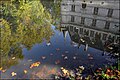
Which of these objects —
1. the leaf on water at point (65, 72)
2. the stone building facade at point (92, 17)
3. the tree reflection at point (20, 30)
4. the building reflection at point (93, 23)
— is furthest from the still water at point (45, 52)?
the stone building facade at point (92, 17)

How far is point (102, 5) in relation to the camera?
74.9ft

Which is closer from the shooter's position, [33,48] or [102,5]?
[33,48]

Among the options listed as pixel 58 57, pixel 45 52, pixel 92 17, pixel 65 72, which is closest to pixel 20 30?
pixel 45 52

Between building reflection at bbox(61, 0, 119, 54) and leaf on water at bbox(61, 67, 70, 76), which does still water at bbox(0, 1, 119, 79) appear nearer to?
building reflection at bbox(61, 0, 119, 54)

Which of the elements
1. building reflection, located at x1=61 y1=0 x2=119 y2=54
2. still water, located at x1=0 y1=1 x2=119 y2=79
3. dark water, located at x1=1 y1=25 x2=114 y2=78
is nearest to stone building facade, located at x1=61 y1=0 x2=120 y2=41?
building reflection, located at x1=61 y1=0 x2=119 y2=54

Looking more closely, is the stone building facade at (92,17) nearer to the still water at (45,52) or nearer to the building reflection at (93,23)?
the building reflection at (93,23)

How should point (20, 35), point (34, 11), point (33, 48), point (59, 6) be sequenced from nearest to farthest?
point (33, 48) < point (20, 35) < point (34, 11) < point (59, 6)

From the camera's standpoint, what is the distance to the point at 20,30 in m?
14.5

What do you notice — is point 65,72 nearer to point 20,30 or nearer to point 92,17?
point 20,30

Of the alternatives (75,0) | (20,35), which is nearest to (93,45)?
(20,35)

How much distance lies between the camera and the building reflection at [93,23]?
12547 millimetres

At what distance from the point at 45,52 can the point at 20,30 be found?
425 centimetres

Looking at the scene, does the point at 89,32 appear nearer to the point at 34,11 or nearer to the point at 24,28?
the point at 24,28

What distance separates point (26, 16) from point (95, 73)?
11.2 metres
